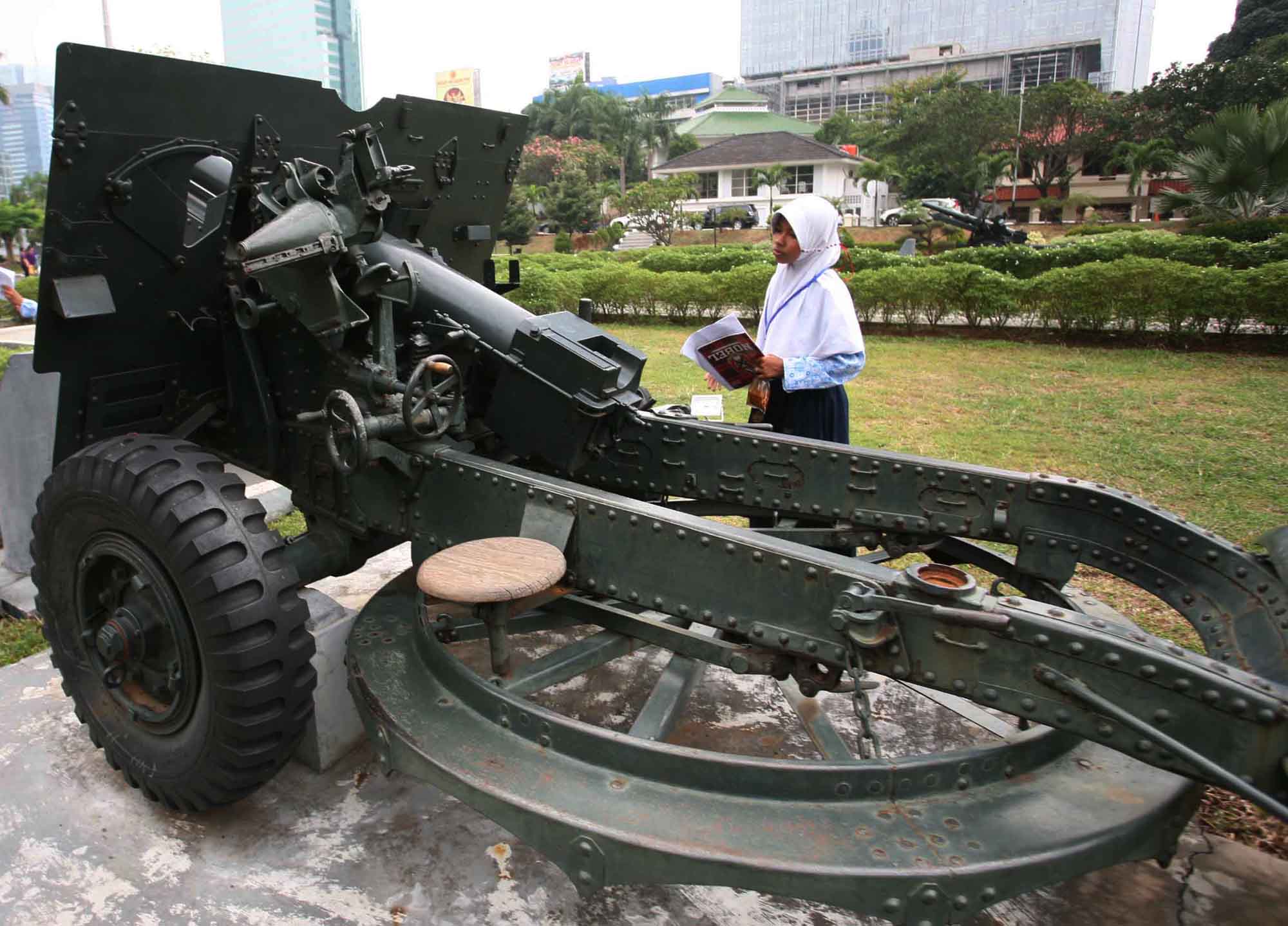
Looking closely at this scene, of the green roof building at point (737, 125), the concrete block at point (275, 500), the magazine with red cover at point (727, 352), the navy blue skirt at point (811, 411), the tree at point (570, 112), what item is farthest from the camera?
the tree at point (570, 112)

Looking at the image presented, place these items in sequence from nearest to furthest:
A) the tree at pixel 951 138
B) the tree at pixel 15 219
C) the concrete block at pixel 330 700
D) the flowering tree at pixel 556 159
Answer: the concrete block at pixel 330 700
the tree at pixel 15 219
the tree at pixel 951 138
the flowering tree at pixel 556 159

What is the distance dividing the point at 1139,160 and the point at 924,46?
75.6m

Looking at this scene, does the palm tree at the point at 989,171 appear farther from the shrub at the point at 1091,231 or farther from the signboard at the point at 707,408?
the signboard at the point at 707,408

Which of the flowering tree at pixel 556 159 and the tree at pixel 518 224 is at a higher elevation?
the flowering tree at pixel 556 159

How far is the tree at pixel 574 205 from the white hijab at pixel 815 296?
156ft

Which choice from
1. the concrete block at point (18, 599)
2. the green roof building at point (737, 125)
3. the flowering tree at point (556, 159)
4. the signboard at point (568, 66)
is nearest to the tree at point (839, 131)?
the green roof building at point (737, 125)

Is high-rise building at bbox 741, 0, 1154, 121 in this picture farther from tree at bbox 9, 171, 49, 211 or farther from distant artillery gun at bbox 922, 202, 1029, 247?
distant artillery gun at bbox 922, 202, 1029, 247

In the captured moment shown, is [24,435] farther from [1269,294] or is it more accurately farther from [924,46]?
[924,46]

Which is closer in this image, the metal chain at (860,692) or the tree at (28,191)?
the metal chain at (860,692)

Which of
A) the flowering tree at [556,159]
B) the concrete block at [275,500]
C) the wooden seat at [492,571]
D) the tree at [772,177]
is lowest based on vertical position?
the concrete block at [275,500]

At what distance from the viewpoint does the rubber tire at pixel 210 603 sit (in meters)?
2.48

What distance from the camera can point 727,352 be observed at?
3.60 m

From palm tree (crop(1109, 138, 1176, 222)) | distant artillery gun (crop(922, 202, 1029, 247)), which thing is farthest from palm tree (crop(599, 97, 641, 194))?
distant artillery gun (crop(922, 202, 1029, 247))

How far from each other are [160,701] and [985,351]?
11405 millimetres
